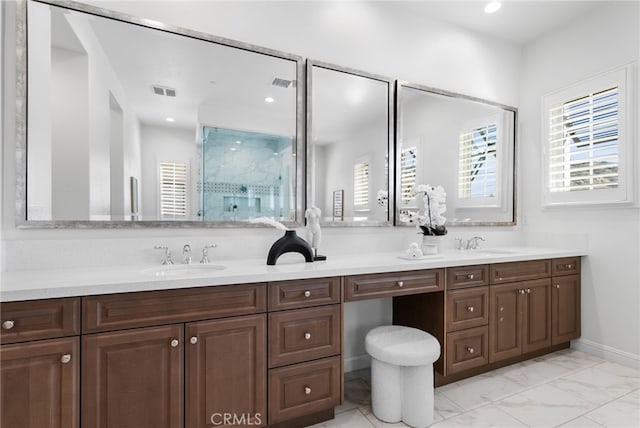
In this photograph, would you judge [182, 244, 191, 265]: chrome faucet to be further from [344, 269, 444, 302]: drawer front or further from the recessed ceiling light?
the recessed ceiling light

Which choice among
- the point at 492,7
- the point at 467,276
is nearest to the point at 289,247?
the point at 467,276

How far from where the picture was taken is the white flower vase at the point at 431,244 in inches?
95.7

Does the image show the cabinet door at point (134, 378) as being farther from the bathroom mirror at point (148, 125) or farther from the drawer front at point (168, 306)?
the bathroom mirror at point (148, 125)

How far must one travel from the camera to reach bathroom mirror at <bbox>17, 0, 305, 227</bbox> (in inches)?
66.9

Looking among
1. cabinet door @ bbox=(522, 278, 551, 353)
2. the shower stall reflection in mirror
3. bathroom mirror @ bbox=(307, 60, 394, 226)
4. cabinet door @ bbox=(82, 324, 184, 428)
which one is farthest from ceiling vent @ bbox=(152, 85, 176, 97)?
cabinet door @ bbox=(522, 278, 551, 353)

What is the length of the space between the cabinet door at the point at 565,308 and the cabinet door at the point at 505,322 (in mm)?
446

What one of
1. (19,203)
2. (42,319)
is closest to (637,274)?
(42,319)

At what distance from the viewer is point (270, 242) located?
7.33 ft

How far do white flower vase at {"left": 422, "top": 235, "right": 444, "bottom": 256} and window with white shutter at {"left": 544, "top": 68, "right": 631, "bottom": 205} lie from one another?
140cm

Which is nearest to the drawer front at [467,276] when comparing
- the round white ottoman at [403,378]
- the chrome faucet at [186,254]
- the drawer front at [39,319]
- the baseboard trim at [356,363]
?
the round white ottoman at [403,378]

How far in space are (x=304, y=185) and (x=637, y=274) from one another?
2.65 m

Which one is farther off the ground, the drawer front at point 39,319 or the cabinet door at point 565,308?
the drawer front at point 39,319

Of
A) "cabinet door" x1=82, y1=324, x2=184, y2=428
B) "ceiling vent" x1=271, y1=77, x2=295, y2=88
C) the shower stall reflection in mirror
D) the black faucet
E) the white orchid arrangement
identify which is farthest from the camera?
the white orchid arrangement

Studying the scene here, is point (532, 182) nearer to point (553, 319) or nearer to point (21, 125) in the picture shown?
point (553, 319)
